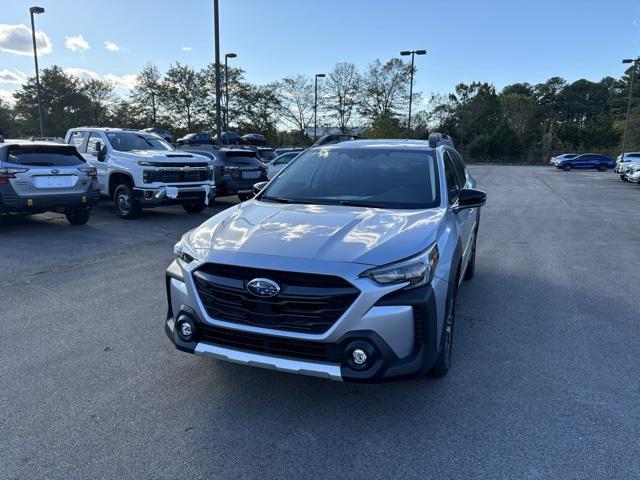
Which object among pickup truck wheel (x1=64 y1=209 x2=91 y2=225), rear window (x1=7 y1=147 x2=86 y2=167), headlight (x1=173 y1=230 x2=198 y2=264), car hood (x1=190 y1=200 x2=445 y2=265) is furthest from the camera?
pickup truck wheel (x1=64 y1=209 x2=91 y2=225)

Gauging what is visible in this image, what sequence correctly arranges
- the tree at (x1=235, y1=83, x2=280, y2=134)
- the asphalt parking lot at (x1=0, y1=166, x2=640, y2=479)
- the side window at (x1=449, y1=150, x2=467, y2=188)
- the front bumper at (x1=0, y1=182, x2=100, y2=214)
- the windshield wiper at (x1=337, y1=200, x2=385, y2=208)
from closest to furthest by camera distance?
1. the asphalt parking lot at (x1=0, y1=166, x2=640, y2=479)
2. the windshield wiper at (x1=337, y1=200, x2=385, y2=208)
3. the side window at (x1=449, y1=150, x2=467, y2=188)
4. the front bumper at (x1=0, y1=182, x2=100, y2=214)
5. the tree at (x1=235, y1=83, x2=280, y2=134)

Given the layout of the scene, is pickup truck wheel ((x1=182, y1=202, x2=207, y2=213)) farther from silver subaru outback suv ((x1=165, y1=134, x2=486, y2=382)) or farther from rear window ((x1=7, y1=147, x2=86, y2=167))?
silver subaru outback suv ((x1=165, y1=134, x2=486, y2=382))

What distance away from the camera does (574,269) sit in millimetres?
7105

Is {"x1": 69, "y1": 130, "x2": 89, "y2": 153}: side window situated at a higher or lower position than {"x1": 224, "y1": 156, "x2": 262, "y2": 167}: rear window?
higher

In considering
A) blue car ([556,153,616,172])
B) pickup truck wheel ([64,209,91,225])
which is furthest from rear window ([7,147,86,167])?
blue car ([556,153,616,172])

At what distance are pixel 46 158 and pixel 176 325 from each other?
755cm

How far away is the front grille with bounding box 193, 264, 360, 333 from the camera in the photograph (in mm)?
2855

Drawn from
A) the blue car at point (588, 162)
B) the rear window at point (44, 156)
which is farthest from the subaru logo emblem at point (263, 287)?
the blue car at point (588, 162)

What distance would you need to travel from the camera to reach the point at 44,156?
923 centimetres

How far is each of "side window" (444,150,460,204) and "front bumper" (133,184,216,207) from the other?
7078 mm

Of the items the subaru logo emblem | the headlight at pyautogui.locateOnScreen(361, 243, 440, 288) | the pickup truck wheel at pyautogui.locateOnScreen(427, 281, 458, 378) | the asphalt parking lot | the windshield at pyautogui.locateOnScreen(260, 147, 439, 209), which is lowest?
the asphalt parking lot

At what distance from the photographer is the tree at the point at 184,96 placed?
136 ft

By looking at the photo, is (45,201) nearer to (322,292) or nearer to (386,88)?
(322,292)

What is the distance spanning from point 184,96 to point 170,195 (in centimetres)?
3434
